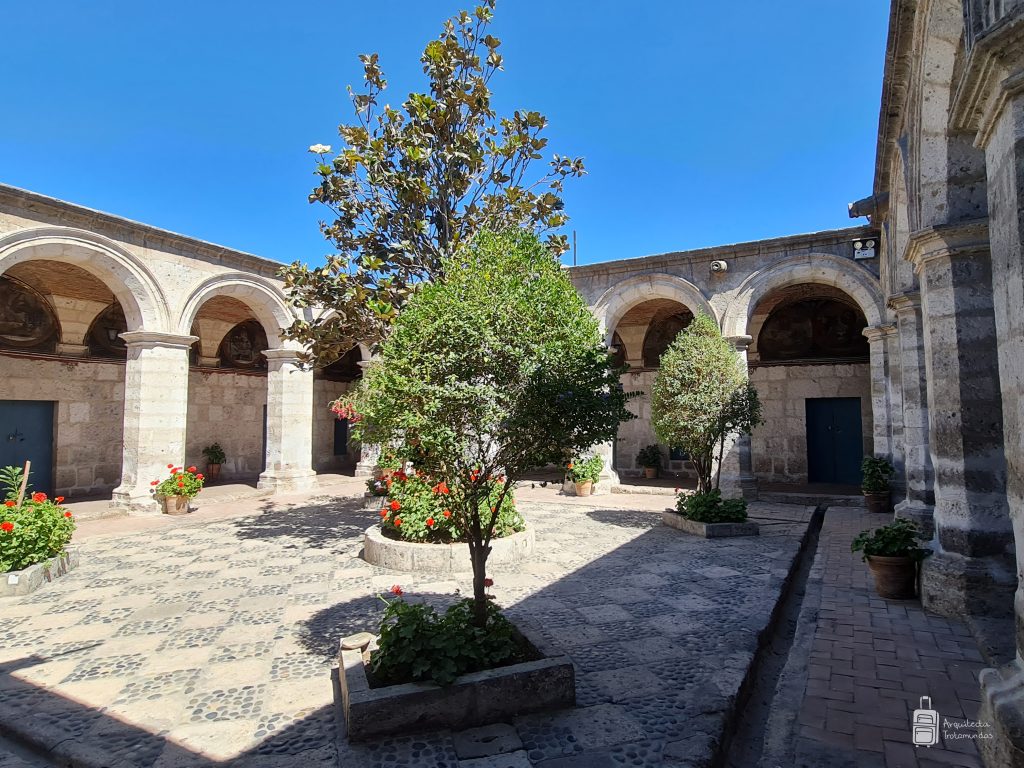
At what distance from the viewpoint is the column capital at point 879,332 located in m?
10.1

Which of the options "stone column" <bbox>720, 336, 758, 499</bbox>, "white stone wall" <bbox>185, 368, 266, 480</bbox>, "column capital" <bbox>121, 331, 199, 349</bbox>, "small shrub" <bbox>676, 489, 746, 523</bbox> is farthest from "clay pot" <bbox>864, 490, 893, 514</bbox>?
"white stone wall" <bbox>185, 368, 266, 480</bbox>

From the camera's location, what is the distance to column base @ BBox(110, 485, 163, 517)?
32.7 ft

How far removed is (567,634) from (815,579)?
322cm

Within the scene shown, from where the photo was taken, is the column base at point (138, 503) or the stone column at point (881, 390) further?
the stone column at point (881, 390)

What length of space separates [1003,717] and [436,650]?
265cm

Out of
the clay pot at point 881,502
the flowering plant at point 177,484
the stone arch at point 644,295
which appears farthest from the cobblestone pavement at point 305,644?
the stone arch at point 644,295

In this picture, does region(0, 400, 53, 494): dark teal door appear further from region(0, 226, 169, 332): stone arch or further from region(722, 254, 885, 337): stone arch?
region(722, 254, 885, 337): stone arch

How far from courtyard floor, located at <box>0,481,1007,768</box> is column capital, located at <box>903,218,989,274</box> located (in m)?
2.99

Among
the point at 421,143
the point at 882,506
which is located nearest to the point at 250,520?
the point at 421,143

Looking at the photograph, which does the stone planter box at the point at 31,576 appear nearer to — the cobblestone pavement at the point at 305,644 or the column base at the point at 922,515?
the cobblestone pavement at the point at 305,644

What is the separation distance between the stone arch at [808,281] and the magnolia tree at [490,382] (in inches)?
339

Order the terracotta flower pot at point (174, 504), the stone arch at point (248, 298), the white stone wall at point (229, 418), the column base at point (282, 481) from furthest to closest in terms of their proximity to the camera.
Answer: the white stone wall at point (229, 418)
the column base at point (282, 481)
the stone arch at point (248, 298)
the terracotta flower pot at point (174, 504)

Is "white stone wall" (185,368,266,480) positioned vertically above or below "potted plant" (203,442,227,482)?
above

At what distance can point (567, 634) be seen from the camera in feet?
14.8
